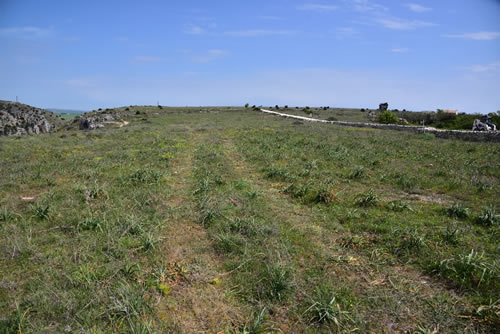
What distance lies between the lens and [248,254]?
21.1 ft

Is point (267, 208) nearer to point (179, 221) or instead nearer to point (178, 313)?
point (179, 221)

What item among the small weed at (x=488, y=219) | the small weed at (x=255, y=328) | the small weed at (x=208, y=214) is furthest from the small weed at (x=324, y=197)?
the small weed at (x=255, y=328)

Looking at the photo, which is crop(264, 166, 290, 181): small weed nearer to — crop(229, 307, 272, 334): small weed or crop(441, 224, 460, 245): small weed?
crop(441, 224, 460, 245): small weed

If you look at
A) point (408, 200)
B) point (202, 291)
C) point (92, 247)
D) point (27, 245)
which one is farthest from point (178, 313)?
point (408, 200)

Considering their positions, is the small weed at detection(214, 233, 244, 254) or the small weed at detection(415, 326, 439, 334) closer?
the small weed at detection(415, 326, 439, 334)

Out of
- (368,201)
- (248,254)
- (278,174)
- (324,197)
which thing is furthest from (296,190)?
(248,254)

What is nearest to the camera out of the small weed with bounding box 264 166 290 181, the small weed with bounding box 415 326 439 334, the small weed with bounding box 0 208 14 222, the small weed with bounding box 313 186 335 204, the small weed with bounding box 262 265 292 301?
the small weed with bounding box 415 326 439 334

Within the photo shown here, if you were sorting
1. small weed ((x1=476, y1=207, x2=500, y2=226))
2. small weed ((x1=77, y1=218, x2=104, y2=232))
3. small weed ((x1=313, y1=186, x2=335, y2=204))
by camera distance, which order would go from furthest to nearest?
small weed ((x1=313, y1=186, x2=335, y2=204)) < small weed ((x1=476, y1=207, x2=500, y2=226)) < small weed ((x1=77, y1=218, x2=104, y2=232))

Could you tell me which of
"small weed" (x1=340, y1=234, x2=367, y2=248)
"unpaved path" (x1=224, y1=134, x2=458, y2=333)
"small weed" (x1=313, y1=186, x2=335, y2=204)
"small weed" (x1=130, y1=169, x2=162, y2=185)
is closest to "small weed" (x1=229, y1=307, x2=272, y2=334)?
"unpaved path" (x1=224, y1=134, x2=458, y2=333)

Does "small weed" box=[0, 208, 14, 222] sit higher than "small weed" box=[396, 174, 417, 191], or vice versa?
"small weed" box=[396, 174, 417, 191]

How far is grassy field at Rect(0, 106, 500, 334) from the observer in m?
4.61

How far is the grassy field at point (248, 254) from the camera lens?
461 centimetres

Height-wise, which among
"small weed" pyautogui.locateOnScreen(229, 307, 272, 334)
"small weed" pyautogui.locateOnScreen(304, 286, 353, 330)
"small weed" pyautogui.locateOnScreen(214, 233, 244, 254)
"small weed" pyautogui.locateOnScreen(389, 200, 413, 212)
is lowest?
"small weed" pyautogui.locateOnScreen(229, 307, 272, 334)

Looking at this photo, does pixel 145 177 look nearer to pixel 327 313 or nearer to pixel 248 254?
pixel 248 254
